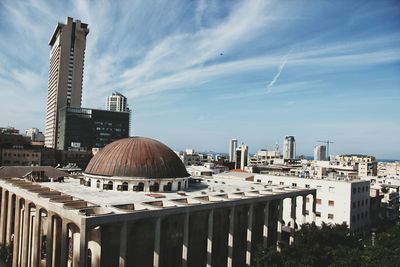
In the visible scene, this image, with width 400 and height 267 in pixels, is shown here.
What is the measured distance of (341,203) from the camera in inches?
2453

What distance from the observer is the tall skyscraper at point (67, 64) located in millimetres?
161875

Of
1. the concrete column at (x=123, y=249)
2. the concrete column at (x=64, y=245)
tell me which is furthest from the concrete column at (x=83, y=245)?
the concrete column at (x=64, y=245)

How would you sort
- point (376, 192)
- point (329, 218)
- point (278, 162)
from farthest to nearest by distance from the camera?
point (278, 162) < point (376, 192) < point (329, 218)

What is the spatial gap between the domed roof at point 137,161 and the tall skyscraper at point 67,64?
129m

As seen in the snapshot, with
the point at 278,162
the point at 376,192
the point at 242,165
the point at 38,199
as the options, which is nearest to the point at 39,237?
the point at 38,199

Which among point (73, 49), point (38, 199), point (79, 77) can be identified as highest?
point (73, 49)

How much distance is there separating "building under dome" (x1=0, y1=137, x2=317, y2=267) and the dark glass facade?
372ft

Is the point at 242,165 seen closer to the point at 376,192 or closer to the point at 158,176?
the point at 376,192

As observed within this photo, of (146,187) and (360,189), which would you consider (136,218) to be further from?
(360,189)

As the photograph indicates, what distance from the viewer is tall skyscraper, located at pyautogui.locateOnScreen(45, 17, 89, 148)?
161875 mm

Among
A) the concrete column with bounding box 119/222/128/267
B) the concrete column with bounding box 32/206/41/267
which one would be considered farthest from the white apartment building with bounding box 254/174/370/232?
the concrete column with bounding box 32/206/41/267

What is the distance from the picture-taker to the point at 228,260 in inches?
1495

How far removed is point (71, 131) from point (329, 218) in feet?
421

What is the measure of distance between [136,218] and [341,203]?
45041 mm
